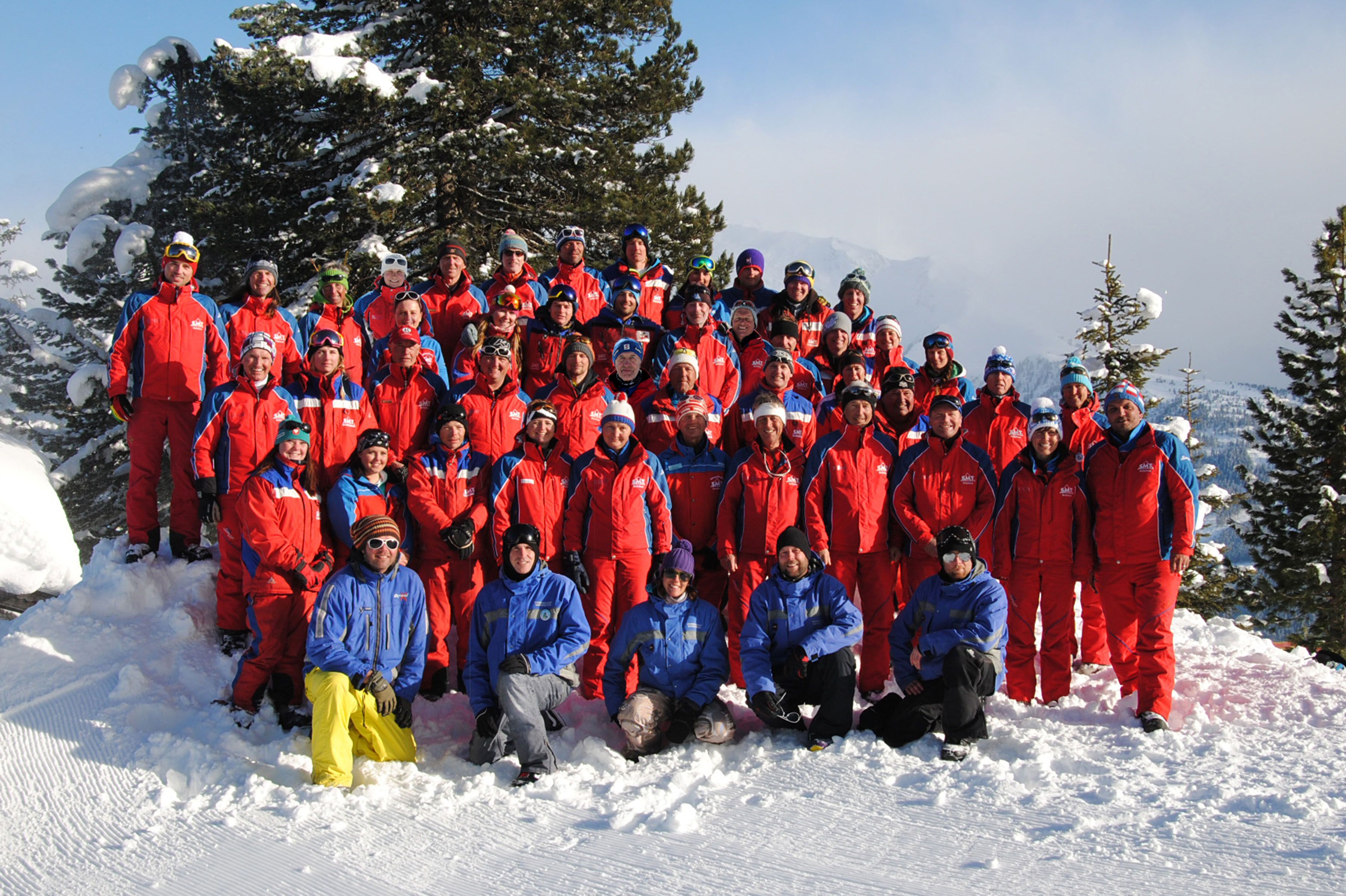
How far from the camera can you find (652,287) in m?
8.95

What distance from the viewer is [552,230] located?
1412cm

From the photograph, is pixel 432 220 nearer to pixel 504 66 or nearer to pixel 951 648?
pixel 504 66

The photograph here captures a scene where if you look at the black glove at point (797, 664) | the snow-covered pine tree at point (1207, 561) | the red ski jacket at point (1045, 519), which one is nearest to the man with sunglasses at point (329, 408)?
the black glove at point (797, 664)

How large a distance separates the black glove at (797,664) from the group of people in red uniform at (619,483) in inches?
17.2

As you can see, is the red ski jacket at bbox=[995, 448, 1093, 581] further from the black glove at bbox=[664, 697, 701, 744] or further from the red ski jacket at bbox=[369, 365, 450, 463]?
the red ski jacket at bbox=[369, 365, 450, 463]

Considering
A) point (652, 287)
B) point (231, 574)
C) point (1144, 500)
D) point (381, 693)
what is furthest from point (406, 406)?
point (1144, 500)

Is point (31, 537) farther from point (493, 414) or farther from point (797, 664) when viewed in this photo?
point (797, 664)

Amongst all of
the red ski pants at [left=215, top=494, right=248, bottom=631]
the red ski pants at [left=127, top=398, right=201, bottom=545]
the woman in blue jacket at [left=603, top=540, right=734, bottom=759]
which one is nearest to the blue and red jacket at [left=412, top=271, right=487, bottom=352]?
the red ski pants at [left=127, top=398, right=201, bottom=545]

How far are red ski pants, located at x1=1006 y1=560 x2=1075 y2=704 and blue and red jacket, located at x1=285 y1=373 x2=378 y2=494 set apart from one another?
4.80 m

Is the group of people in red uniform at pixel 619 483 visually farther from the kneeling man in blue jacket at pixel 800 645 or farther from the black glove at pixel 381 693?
the black glove at pixel 381 693

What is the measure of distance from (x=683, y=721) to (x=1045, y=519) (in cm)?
291

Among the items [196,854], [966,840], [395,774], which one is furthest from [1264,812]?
Result: [196,854]

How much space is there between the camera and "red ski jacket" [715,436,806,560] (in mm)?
6320

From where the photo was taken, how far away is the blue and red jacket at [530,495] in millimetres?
6305
